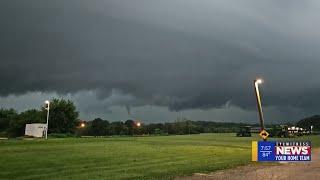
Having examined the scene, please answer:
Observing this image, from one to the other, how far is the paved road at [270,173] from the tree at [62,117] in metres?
101

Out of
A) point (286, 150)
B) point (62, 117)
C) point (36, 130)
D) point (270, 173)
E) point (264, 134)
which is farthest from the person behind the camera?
point (62, 117)

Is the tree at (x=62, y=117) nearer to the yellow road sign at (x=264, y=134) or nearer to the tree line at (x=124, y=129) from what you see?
the tree line at (x=124, y=129)

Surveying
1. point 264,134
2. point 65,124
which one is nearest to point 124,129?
point 65,124

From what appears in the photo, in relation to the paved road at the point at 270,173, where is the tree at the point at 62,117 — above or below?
above

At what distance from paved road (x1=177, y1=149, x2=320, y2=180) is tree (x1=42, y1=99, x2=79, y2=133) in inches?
3985

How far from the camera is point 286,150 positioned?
105 ft

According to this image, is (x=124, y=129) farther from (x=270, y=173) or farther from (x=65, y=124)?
(x=270, y=173)

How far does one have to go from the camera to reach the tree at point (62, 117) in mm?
128375

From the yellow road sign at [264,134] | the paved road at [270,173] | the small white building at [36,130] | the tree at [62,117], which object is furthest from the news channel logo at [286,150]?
the tree at [62,117]

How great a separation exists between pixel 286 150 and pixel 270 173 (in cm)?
510

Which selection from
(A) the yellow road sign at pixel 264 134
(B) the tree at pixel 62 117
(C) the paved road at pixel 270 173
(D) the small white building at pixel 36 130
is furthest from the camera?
(B) the tree at pixel 62 117

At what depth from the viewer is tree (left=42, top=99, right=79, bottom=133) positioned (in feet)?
421

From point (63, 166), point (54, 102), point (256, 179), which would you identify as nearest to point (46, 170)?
point (63, 166)

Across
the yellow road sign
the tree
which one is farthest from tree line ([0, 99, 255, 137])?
the yellow road sign
